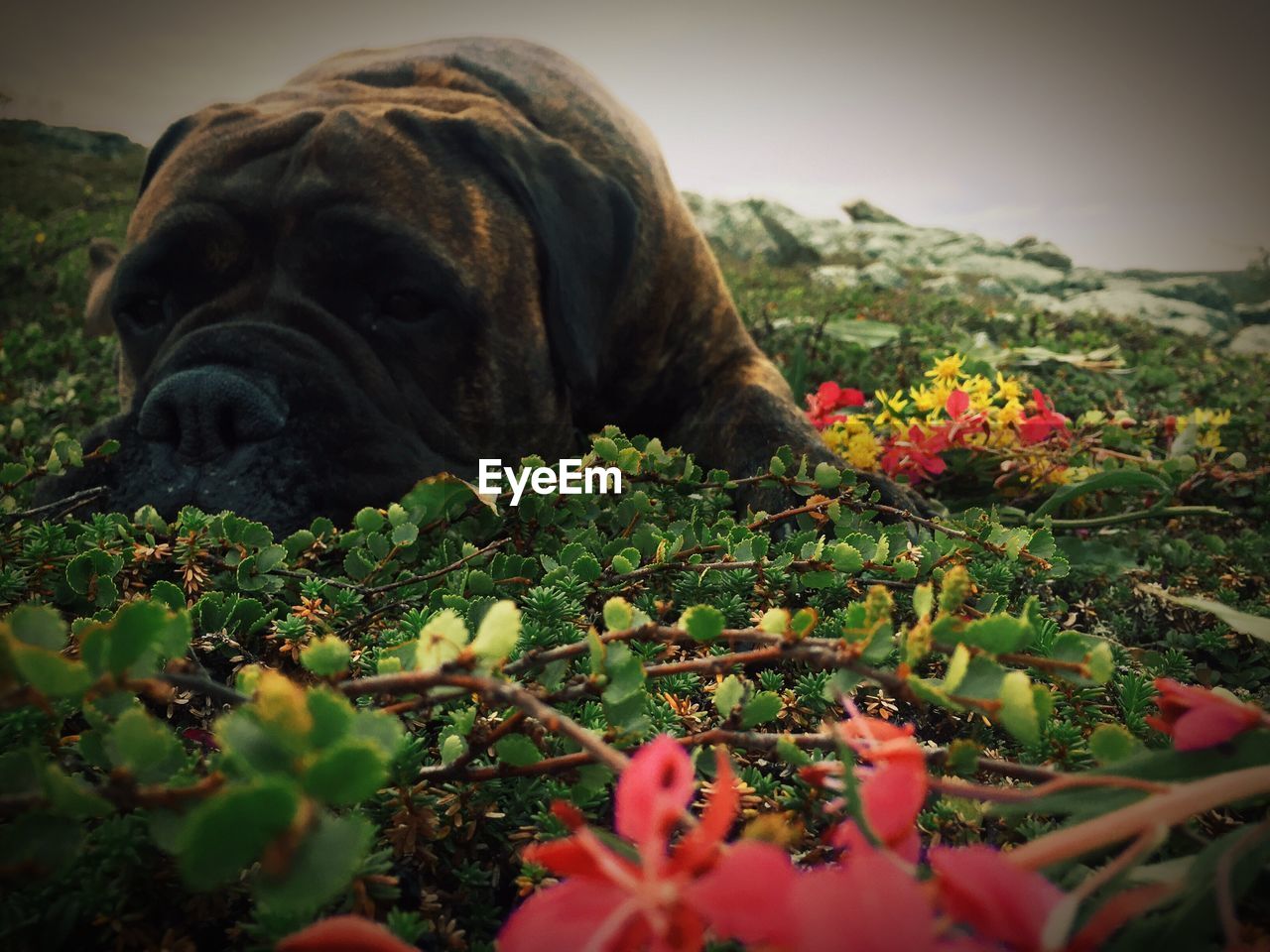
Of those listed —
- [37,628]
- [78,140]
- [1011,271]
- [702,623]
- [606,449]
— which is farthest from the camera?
[1011,271]

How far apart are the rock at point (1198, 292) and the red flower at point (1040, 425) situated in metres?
18.4

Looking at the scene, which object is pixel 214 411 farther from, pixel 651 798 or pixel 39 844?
pixel 651 798

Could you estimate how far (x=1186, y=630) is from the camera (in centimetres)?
126

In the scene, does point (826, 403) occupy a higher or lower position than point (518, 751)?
lower

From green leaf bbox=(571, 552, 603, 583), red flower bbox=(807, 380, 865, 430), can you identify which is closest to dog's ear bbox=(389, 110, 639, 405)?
red flower bbox=(807, 380, 865, 430)

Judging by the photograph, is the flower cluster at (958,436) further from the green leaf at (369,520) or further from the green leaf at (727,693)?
the green leaf at (727,693)

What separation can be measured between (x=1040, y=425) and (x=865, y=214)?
2726cm

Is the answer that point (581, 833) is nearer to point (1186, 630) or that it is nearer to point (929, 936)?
point (929, 936)

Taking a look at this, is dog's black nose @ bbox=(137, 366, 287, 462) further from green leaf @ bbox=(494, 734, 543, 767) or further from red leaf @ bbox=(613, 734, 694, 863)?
red leaf @ bbox=(613, 734, 694, 863)

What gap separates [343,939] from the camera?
0.30 metres

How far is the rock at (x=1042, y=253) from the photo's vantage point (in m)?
22.3

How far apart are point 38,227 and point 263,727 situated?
8.55 metres

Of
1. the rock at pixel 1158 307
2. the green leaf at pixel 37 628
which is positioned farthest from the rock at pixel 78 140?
the rock at pixel 1158 307

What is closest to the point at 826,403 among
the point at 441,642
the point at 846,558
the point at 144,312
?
the point at 846,558
